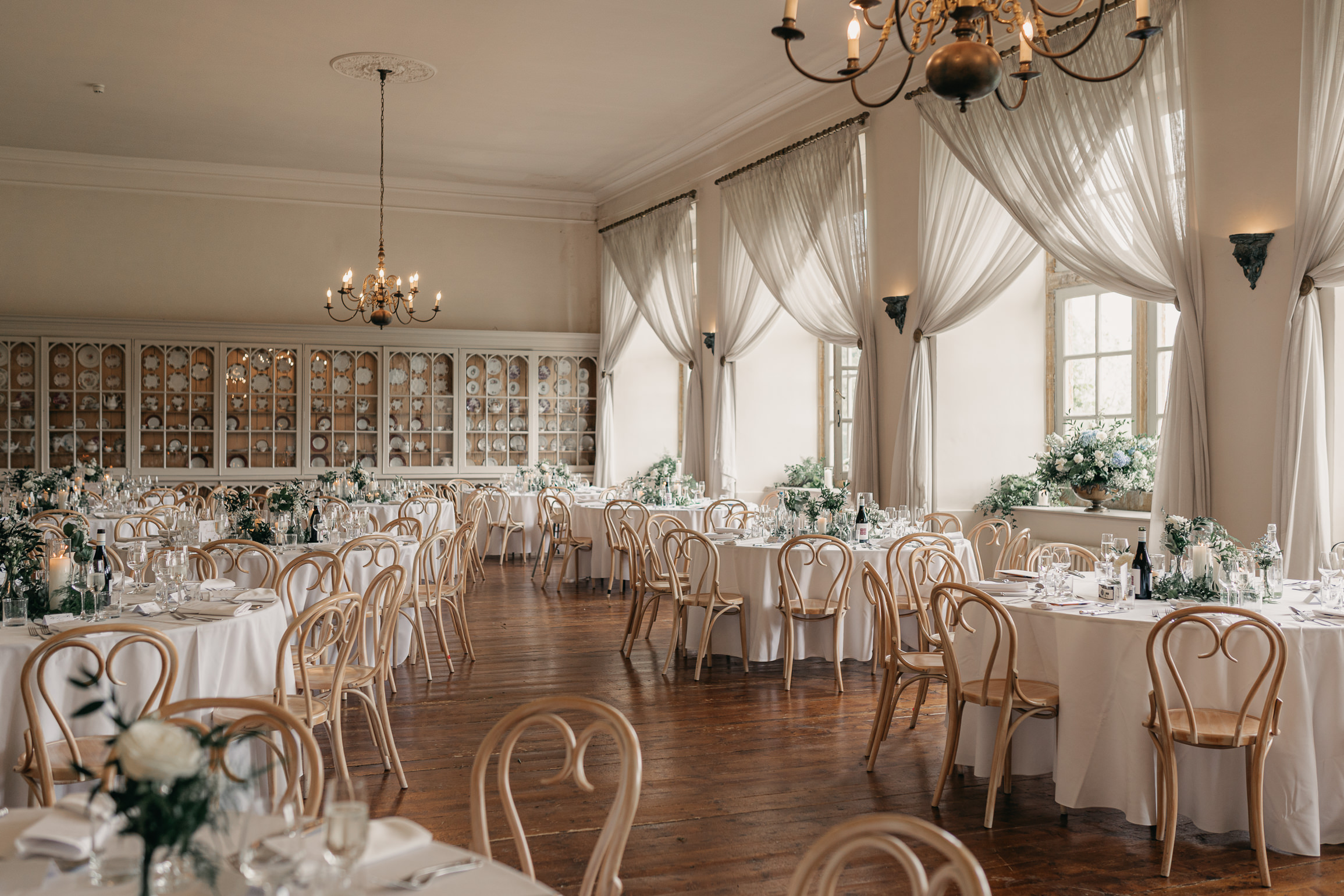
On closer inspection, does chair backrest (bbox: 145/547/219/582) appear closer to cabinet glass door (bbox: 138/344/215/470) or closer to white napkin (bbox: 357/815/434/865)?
white napkin (bbox: 357/815/434/865)

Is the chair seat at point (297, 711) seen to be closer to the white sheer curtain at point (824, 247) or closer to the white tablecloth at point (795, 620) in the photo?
the white tablecloth at point (795, 620)

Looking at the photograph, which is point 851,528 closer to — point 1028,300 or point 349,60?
point 1028,300

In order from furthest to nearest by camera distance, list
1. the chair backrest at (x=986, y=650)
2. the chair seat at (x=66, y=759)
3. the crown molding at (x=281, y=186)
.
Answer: the crown molding at (x=281, y=186) → the chair backrest at (x=986, y=650) → the chair seat at (x=66, y=759)

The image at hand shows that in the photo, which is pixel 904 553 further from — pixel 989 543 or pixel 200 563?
pixel 200 563

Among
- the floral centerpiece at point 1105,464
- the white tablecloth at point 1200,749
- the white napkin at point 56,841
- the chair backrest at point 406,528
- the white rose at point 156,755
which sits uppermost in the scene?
the floral centerpiece at point 1105,464

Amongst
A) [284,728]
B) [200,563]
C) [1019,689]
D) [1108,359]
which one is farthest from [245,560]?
[1108,359]

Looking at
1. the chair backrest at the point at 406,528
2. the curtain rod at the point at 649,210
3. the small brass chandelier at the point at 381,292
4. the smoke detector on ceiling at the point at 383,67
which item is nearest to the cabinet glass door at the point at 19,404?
the small brass chandelier at the point at 381,292

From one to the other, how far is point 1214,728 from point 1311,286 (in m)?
2.87

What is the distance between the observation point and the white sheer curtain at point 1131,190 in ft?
19.6

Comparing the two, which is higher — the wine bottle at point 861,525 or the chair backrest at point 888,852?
the wine bottle at point 861,525

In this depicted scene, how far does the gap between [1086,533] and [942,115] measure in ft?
11.1

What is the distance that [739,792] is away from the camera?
176 inches

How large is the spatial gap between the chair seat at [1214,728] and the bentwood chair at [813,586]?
8.38 ft

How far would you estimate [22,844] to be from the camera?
1788 millimetres
